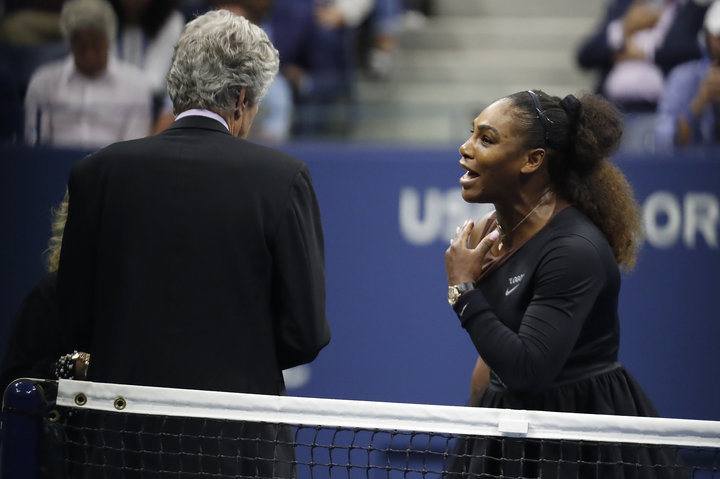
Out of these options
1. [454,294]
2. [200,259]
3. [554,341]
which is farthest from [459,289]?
[200,259]

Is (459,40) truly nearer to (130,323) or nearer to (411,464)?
(411,464)

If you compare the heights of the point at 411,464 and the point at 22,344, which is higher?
the point at 22,344

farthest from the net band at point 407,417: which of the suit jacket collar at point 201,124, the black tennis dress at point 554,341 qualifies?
the suit jacket collar at point 201,124

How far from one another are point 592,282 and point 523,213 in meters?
0.32

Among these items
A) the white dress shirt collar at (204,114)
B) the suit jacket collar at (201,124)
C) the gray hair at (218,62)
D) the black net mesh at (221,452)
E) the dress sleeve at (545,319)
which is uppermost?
the gray hair at (218,62)

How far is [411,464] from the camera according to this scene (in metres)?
4.95

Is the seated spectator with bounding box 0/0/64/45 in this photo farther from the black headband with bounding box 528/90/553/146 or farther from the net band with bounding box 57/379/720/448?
the net band with bounding box 57/379/720/448

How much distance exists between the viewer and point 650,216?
16.6 ft

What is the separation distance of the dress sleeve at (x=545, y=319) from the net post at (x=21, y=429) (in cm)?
103

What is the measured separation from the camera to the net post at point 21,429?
7.86 feet

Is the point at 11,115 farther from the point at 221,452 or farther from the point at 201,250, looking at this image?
the point at 221,452

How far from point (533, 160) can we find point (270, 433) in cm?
97

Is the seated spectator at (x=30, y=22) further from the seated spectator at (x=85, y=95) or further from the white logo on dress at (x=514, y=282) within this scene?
the white logo on dress at (x=514, y=282)

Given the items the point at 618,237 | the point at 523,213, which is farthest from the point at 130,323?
the point at 618,237
